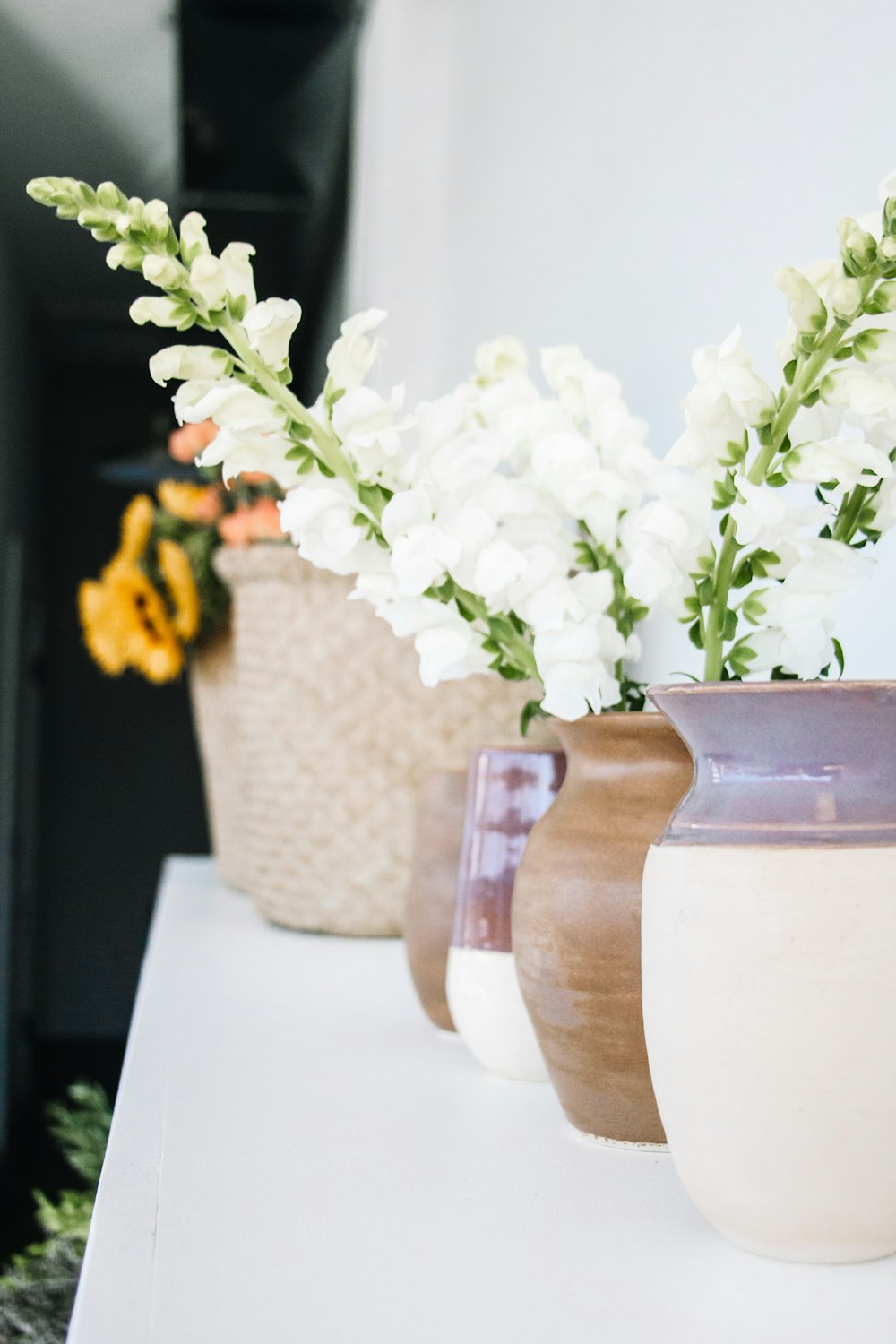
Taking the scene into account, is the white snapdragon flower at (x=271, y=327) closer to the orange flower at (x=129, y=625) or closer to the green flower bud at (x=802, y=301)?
the green flower bud at (x=802, y=301)

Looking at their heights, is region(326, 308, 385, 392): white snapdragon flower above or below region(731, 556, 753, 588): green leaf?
above

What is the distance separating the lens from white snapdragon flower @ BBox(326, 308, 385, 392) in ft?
1.63

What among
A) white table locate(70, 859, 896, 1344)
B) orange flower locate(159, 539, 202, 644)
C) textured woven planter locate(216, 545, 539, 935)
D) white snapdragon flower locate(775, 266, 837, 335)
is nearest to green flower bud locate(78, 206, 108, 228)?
white snapdragon flower locate(775, 266, 837, 335)

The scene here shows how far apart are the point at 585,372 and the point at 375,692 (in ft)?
1.40

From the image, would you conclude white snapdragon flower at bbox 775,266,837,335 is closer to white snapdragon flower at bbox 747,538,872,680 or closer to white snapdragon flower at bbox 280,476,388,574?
white snapdragon flower at bbox 747,538,872,680

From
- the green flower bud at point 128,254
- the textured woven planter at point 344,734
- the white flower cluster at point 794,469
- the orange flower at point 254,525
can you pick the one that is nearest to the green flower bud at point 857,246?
the white flower cluster at point 794,469

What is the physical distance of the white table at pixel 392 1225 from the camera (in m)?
0.37

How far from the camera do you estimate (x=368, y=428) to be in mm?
494

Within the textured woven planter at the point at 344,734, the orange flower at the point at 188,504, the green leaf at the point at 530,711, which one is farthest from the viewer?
the orange flower at the point at 188,504

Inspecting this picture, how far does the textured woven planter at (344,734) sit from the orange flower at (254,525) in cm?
9

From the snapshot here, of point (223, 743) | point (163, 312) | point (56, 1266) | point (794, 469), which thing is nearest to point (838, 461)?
point (794, 469)

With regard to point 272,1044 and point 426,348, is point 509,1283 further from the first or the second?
point 426,348

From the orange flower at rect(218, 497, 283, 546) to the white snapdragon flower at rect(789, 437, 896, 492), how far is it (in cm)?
73

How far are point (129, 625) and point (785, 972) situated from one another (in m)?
0.94
